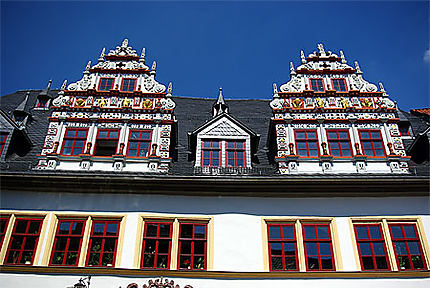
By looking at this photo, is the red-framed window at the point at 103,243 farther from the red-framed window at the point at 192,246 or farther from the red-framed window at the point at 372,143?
the red-framed window at the point at 372,143

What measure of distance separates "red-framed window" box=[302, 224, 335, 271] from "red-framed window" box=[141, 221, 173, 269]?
458 cm

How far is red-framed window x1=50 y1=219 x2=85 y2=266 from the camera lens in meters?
12.7

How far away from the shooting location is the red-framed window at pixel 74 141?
1507cm

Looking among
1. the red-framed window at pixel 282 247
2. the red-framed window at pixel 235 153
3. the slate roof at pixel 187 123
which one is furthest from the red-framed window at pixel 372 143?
the red-framed window at pixel 235 153

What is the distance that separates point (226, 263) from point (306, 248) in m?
2.73

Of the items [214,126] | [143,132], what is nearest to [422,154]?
[214,126]

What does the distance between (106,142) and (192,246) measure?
5501 millimetres

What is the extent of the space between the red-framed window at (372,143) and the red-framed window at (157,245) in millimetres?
8063

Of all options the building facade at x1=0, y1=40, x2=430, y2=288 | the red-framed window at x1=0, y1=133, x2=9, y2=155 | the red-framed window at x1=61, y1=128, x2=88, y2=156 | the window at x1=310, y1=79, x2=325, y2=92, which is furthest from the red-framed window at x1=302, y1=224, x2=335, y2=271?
the red-framed window at x1=0, y1=133, x2=9, y2=155

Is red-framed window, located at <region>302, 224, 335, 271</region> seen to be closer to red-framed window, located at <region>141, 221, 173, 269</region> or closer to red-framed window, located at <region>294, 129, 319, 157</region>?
red-framed window, located at <region>294, 129, 319, 157</region>

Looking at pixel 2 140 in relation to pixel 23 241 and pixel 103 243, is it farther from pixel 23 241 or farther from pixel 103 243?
pixel 103 243

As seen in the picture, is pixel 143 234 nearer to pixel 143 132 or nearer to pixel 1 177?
pixel 143 132

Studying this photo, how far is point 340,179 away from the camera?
13695 mm

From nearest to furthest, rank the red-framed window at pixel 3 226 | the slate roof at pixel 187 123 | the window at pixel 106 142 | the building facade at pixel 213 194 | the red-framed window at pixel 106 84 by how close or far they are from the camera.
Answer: the building facade at pixel 213 194, the red-framed window at pixel 3 226, the slate roof at pixel 187 123, the window at pixel 106 142, the red-framed window at pixel 106 84
